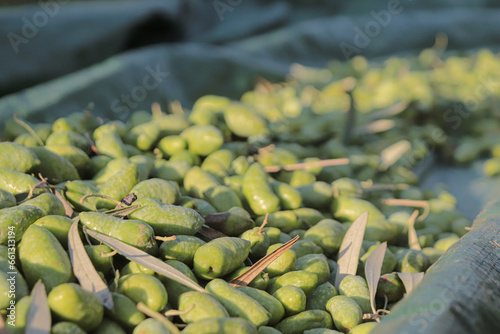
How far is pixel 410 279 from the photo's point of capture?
1.41m

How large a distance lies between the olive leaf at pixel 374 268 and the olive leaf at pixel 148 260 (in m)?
0.51

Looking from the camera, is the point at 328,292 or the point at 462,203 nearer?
the point at 328,292

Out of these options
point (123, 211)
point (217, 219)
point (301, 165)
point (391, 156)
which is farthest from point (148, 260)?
point (391, 156)

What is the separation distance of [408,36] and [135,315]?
17.1ft

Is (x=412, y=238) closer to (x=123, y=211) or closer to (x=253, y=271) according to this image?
(x=253, y=271)

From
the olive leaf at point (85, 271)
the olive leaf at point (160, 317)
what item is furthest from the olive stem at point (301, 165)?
the olive leaf at point (160, 317)

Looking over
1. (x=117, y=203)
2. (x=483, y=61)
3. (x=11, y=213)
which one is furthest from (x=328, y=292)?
(x=483, y=61)

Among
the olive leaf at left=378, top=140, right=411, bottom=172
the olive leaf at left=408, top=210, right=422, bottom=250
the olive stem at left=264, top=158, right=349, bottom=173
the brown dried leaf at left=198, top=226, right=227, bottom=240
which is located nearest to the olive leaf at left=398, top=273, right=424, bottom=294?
the olive leaf at left=408, top=210, right=422, bottom=250

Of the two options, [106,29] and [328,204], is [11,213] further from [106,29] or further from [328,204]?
[106,29]

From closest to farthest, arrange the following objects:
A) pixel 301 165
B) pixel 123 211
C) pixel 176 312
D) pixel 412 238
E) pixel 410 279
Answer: pixel 176 312 → pixel 123 211 → pixel 410 279 → pixel 412 238 → pixel 301 165

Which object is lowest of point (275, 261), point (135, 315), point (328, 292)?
point (328, 292)

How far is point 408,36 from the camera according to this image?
5.49 meters

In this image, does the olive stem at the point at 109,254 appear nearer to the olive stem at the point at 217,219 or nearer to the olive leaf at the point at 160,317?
the olive leaf at the point at 160,317

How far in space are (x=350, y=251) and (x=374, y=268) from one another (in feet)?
0.37
